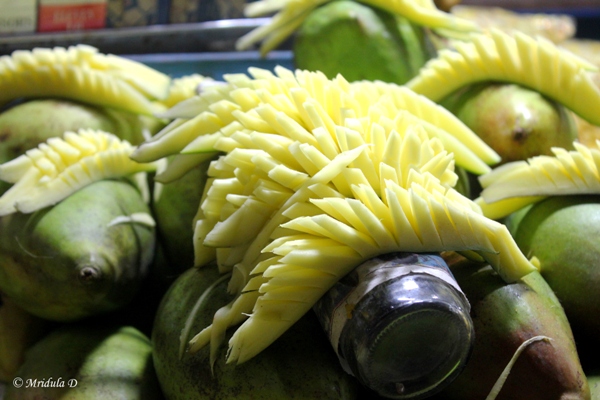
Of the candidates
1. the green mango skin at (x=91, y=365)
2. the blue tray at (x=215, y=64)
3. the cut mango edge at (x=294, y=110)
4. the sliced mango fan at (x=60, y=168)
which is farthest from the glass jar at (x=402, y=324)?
the blue tray at (x=215, y=64)

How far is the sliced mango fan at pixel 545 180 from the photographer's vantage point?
0.61m

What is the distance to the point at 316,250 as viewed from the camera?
0.43 metres

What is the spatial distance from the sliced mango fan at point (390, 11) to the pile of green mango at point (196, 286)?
0.09 ft

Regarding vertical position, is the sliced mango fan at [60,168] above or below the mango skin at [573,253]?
below

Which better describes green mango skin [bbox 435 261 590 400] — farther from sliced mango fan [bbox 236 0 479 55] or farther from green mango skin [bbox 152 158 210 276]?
sliced mango fan [bbox 236 0 479 55]

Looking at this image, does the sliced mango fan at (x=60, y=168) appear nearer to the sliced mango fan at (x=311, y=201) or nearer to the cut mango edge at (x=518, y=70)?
the sliced mango fan at (x=311, y=201)

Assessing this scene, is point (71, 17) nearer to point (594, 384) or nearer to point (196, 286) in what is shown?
point (196, 286)

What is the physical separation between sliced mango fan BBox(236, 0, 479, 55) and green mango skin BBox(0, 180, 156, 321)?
1.68 feet

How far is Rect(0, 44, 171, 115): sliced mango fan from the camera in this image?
2.81ft

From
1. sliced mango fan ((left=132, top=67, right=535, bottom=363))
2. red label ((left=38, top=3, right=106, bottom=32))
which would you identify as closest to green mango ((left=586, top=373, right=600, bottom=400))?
sliced mango fan ((left=132, top=67, right=535, bottom=363))

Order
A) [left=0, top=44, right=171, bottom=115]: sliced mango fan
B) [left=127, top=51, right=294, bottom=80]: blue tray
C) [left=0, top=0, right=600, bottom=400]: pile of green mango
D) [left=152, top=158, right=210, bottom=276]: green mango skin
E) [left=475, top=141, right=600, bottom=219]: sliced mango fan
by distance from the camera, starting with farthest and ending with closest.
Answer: [left=127, top=51, right=294, bottom=80]: blue tray < [left=0, top=44, right=171, bottom=115]: sliced mango fan < [left=152, top=158, right=210, bottom=276]: green mango skin < [left=475, top=141, right=600, bottom=219]: sliced mango fan < [left=0, top=0, right=600, bottom=400]: pile of green mango

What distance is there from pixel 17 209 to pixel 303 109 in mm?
385

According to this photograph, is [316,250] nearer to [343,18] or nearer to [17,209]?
[17,209]

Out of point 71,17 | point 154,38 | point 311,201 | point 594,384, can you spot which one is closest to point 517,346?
point 594,384
